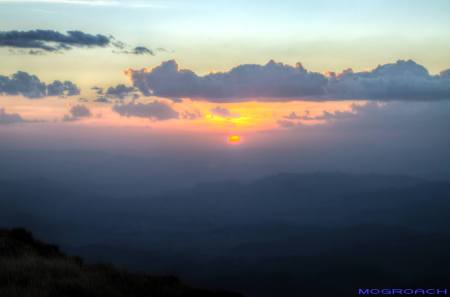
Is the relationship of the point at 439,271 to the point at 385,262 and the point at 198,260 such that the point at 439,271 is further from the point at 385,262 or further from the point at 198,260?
the point at 198,260

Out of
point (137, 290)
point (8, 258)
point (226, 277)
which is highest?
point (226, 277)

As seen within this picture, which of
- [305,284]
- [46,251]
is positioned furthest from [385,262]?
[46,251]

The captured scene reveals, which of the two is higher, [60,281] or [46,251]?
[46,251]

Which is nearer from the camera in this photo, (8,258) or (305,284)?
(8,258)

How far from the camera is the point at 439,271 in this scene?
167750 mm

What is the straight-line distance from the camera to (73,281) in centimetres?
1312

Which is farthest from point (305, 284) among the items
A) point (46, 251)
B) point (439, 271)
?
point (46, 251)

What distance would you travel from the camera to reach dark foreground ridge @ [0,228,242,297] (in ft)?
40.5

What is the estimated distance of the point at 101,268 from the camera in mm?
15789

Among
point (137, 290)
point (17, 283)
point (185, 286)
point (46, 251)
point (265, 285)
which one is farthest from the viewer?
point (265, 285)

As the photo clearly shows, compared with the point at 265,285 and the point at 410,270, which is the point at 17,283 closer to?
the point at 265,285

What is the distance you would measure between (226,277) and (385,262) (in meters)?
68.6

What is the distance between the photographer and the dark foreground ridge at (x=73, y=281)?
12.3 metres

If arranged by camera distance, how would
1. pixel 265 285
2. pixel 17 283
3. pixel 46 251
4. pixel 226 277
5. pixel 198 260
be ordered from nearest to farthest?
pixel 17 283 → pixel 46 251 → pixel 265 285 → pixel 226 277 → pixel 198 260
